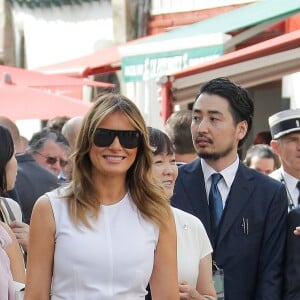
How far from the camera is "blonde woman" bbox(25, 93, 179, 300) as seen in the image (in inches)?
174

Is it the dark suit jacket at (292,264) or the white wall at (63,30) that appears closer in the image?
the dark suit jacket at (292,264)

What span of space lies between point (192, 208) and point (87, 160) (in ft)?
4.03

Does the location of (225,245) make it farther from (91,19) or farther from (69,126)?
(91,19)

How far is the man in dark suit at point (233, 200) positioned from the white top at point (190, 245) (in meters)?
0.50

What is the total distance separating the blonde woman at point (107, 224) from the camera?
4418mm

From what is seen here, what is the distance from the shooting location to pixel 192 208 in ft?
18.9

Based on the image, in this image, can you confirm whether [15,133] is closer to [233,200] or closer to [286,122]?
[286,122]

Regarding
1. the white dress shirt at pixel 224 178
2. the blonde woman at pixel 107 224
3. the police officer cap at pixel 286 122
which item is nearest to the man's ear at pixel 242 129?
the white dress shirt at pixel 224 178

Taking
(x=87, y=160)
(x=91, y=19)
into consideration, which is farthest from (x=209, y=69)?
(x=91, y=19)

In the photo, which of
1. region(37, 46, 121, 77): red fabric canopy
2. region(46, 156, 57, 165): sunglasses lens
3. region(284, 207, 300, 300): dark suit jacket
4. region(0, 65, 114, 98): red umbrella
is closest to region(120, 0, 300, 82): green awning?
region(0, 65, 114, 98): red umbrella

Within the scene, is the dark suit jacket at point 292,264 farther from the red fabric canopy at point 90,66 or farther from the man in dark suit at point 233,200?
the red fabric canopy at point 90,66

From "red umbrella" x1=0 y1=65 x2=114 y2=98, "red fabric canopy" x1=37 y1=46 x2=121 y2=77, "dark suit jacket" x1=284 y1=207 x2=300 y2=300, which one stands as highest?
"red fabric canopy" x1=37 y1=46 x2=121 y2=77

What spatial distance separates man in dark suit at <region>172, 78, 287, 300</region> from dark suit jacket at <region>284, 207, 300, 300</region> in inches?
1.4

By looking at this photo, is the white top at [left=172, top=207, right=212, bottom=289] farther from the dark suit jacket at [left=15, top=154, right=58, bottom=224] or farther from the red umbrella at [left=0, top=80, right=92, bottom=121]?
the red umbrella at [left=0, top=80, right=92, bottom=121]
